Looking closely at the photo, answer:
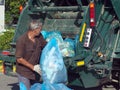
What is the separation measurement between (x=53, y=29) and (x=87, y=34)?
1.39 m

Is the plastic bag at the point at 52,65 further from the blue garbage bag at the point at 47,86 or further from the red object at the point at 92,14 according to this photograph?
the red object at the point at 92,14

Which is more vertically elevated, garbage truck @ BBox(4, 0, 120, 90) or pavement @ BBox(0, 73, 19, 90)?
garbage truck @ BBox(4, 0, 120, 90)

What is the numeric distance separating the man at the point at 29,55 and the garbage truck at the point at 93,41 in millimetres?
891

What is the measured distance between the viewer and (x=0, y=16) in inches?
637

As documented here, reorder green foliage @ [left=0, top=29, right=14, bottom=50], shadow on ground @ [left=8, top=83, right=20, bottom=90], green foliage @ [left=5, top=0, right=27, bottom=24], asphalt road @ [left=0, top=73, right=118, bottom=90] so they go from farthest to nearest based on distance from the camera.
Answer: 1. green foliage @ [left=5, top=0, right=27, bottom=24]
2. green foliage @ [left=0, top=29, right=14, bottom=50]
3. shadow on ground @ [left=8, top=83, right=20, bottom=90]
4. asphalt road @ [left=0, top=73, right=118, bottom=90]

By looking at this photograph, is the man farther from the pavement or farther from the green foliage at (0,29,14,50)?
the green foliage at (0,29,14,50)

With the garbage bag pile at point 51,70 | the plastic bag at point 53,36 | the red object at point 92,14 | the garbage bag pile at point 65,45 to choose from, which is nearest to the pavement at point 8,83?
the plastic bag at point 53,36

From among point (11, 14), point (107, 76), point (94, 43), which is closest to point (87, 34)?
point (94, 43)

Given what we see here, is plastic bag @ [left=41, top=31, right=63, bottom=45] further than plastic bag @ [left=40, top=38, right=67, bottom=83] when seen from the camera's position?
Yes

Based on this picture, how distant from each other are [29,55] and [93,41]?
62.1 inches

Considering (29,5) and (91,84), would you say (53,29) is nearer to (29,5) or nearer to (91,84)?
(29,5)

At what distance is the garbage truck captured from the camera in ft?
22.3

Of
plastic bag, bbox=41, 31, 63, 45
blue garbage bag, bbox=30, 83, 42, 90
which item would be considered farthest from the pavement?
blue garbage bag, bbox=30, 83, 42, 90

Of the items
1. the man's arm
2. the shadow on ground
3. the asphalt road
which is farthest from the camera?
the shadow on ground
